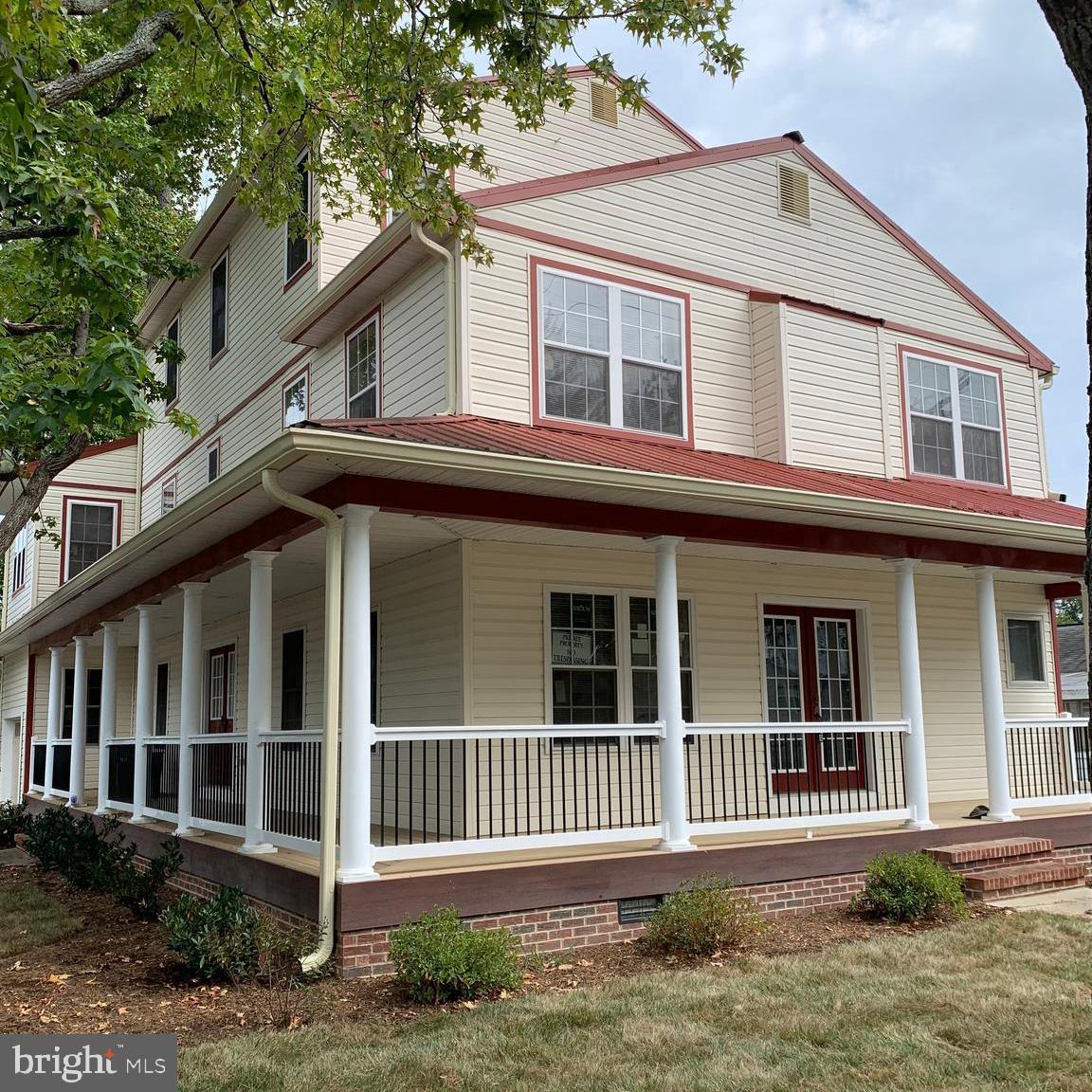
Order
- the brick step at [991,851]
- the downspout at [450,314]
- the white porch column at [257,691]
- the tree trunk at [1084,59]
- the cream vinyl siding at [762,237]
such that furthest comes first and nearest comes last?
the cream vinyl siding at [762,237], the downspout at [450,314], the brick step at [991,851], the white porch column at [257,691], the tree trunk at [1084,59]

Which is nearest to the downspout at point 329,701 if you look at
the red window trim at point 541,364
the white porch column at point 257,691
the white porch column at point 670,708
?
the white porch column at point 257,691

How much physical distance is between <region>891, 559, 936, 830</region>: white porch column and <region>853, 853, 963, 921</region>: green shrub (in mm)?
1148

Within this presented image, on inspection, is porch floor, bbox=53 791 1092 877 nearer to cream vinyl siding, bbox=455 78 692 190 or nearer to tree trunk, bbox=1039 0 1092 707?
tree trunk, bbox=1039 0 1092 707

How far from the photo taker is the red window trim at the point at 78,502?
20.9 m

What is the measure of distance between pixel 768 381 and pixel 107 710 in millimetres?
9569

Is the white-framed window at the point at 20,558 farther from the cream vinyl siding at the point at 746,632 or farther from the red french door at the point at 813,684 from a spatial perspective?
the red french door at the point at 813,684

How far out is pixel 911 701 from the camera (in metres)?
10.6

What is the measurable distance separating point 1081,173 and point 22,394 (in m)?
7.82

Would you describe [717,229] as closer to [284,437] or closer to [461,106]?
[461,106]

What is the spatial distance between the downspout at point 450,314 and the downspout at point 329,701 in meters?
2.53

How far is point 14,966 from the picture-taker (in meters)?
8.54

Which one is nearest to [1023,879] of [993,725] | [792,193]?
[993,725]

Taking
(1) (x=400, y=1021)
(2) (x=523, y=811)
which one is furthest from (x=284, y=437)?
(2) (x=523, y=811)

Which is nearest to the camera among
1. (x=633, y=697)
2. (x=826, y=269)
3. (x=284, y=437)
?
(x=284, y=437)
